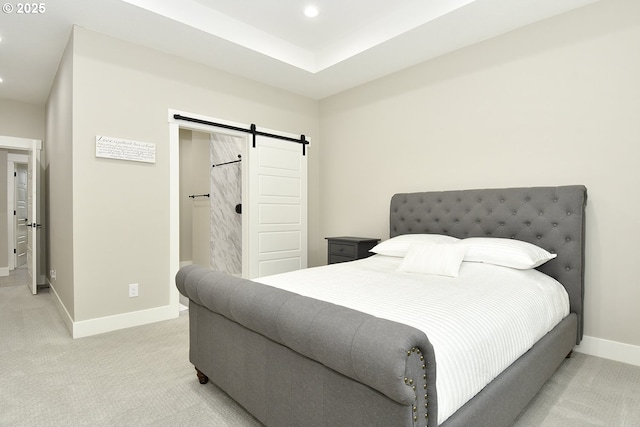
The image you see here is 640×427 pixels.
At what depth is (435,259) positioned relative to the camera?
2.43 metres

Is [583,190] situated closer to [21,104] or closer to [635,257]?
[635,257]

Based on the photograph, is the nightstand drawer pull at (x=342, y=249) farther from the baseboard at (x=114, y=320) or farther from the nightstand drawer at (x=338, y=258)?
the baseboard at (x=114, y=320)

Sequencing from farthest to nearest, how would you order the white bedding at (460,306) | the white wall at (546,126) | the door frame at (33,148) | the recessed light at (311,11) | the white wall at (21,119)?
the white wall at (21,119) < the door frame at (33,148) < the recessed light at (311,11) < the white wall at (546,126) < the white bedding at (460,306)

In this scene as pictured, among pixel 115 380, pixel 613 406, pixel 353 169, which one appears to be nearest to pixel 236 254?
pixel 353 169

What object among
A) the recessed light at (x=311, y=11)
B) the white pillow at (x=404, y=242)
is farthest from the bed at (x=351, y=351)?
the recessed light at (x=311, y=11)

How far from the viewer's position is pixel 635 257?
2.38 m

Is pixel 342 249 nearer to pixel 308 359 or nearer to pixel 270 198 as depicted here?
pixel 270 198

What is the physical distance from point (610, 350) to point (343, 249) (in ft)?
7.71

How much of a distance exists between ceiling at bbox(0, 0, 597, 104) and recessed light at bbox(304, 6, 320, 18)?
0.05 m

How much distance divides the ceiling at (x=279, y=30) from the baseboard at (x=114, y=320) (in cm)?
249

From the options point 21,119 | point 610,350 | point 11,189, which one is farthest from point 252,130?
point 11,189

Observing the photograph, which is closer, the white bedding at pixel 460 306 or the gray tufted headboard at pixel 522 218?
the white bedding at pixel 460 306

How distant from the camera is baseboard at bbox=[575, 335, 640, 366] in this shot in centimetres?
240

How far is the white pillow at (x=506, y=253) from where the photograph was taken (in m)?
2.32
